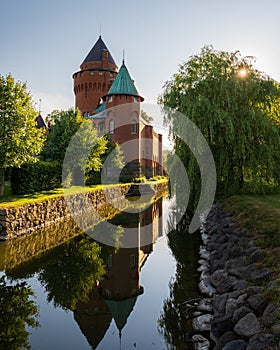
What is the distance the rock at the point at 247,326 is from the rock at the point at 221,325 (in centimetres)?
29

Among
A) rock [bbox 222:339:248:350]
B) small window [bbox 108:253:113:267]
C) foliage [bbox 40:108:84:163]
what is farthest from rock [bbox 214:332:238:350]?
foliage [bbox 40:108:84:163]

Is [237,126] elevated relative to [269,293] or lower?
elevated

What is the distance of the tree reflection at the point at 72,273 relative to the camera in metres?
7.39

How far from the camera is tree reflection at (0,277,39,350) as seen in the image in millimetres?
5430

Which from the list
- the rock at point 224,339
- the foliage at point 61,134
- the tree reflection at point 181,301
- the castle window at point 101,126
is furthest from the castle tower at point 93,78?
the rock at point 224,339

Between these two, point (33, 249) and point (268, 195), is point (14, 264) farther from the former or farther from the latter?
point (268, 195)

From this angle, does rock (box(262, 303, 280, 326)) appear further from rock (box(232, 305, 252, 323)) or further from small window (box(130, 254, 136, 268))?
small window (box(130, 254, 136, 268))

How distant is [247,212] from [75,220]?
9838mm

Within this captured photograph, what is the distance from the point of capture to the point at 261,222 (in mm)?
9148

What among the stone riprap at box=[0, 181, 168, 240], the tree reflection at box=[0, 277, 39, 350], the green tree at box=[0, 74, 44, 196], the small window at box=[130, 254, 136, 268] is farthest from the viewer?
the green tree at box=[0, 74, 44, 196]

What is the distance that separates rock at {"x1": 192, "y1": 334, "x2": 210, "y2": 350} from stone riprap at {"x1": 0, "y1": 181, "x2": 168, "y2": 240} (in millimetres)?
9195

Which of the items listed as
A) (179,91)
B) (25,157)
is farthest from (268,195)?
(25,157)

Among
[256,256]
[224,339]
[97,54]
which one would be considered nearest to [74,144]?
[256,256]

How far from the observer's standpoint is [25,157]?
1603cm
